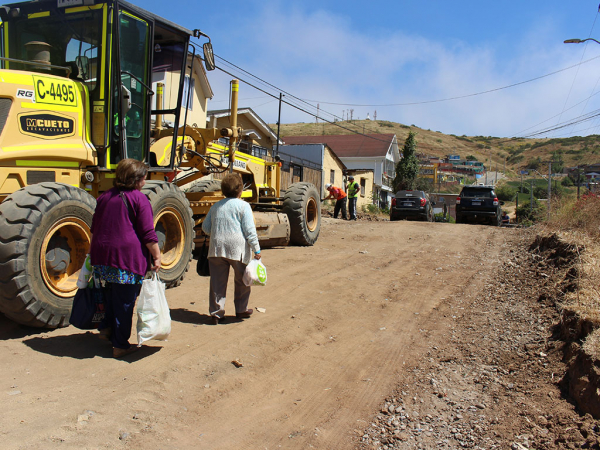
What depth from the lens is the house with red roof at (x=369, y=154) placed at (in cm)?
4934

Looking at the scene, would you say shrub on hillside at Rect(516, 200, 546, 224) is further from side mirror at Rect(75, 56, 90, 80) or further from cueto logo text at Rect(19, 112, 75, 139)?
cueto logo text at Rect(19, 112, 75, 139)

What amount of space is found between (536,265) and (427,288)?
8.21 feet

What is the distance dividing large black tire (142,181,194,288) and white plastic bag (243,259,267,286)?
1977 mm

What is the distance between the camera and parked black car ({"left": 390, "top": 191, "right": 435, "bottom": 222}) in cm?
2055

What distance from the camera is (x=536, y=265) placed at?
9.04 m

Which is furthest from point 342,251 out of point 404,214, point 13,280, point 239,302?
point 404,214

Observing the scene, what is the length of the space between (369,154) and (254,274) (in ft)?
151

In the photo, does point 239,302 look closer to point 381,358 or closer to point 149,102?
point 381,358

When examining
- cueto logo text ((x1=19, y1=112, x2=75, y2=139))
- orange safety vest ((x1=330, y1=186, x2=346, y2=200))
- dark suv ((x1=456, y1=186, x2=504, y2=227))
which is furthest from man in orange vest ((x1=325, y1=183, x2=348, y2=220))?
cueto logo text ((x1=19, y1=112, x2=75, y2=139))

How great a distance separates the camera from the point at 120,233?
4.33 meters

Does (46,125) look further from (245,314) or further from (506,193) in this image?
(506,193)

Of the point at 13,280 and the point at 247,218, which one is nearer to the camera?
the point at 13,280

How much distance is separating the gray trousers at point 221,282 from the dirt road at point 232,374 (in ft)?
0.81

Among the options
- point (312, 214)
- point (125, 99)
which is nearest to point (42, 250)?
point (125, 99)
